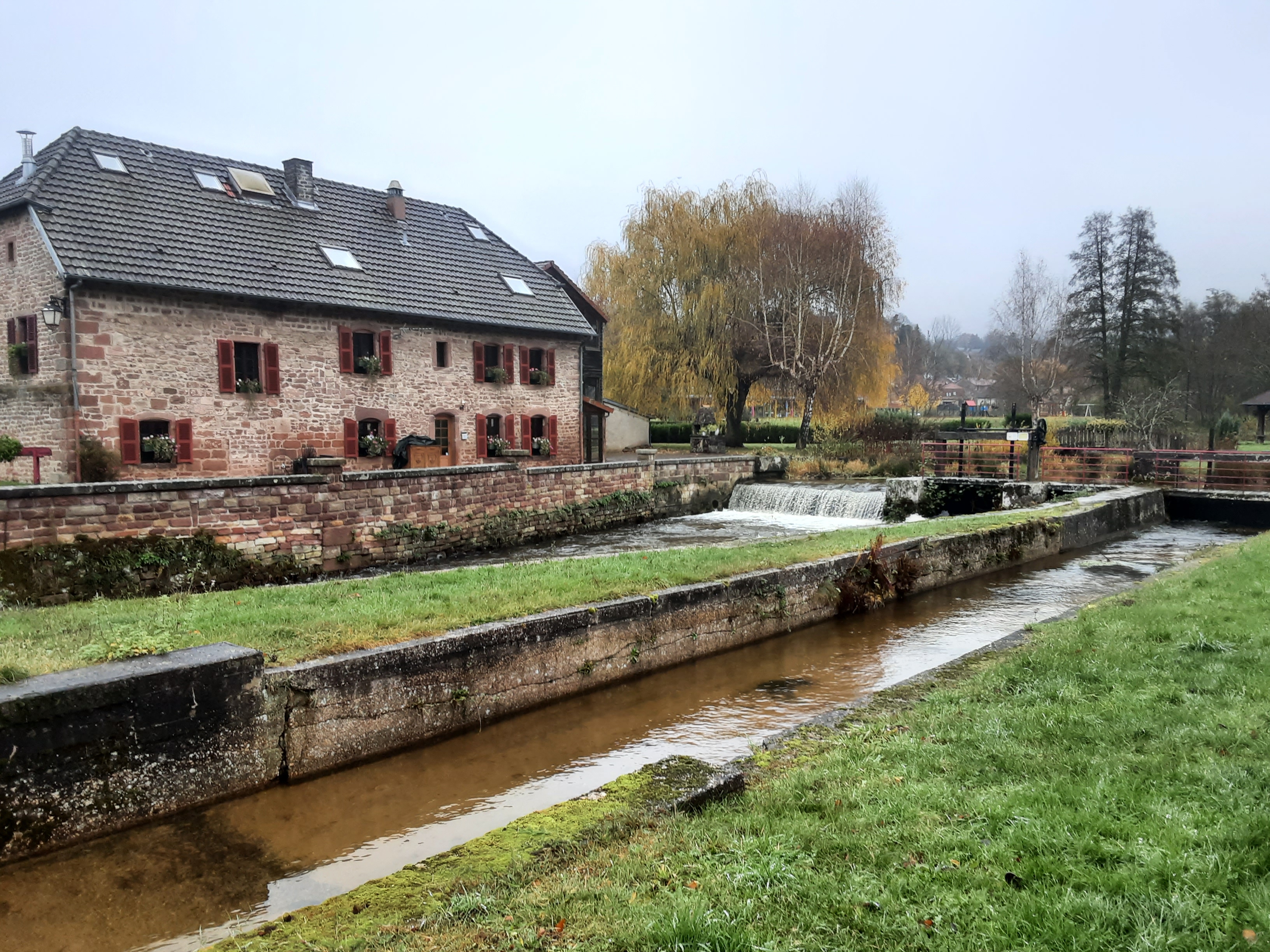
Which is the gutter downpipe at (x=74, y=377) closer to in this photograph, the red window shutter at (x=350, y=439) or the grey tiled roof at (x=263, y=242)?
the grey tiled roof at (x=263, y=242)

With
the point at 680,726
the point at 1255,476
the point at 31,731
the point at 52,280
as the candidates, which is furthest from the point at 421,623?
the point at 1255,476

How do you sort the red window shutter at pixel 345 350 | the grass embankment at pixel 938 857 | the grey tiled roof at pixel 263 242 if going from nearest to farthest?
the grass embankment at pixel 938 857
the grey tiled roof at pixel 263 242
the red window shutter at pixel 345 350

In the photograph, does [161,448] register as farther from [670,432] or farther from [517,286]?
→ [670,432]

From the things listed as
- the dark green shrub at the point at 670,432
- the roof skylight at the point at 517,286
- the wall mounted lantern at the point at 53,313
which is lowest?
the dark green shrub at the point at 670,432

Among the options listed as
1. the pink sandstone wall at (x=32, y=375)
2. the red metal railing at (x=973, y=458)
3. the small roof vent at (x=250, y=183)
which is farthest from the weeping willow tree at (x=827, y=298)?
the pink sandstone wall at (x=32, y=375)

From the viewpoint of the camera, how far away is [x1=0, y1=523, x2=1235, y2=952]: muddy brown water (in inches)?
176

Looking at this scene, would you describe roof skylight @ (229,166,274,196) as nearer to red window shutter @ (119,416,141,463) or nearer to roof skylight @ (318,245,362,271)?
roof skylight @ (318,245,362,271)

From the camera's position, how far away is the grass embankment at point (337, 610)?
609cm

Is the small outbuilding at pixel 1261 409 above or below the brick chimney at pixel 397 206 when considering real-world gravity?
below

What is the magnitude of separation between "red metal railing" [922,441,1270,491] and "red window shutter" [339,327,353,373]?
17333mm

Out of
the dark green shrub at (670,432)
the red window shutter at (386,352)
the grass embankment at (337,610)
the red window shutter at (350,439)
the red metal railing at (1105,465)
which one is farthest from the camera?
the dark green shrub at (670,432)

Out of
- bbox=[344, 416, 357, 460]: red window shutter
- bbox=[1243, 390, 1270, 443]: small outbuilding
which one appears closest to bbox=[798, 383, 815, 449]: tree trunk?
bbox=[344, 416, 357, 460]: red window shutter

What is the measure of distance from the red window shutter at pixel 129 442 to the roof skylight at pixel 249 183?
25.4 ft

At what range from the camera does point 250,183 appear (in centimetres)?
2248
